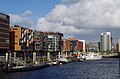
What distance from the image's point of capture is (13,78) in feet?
295

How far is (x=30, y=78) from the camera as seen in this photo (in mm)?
91250

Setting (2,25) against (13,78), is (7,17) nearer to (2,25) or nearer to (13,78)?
(2,25)

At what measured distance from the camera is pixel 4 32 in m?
186

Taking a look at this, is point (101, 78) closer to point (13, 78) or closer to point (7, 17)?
point (13, 78)

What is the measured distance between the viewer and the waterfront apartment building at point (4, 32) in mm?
181375

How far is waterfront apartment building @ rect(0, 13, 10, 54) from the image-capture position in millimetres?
181375

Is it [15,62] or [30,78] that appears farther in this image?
[15,62]

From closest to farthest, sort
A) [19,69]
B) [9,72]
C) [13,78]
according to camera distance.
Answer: [13,78]
[9,72]
[19,69]

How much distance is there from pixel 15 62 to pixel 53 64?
4933 cm

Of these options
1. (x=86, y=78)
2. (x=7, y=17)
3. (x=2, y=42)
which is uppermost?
(x=7, y=17)

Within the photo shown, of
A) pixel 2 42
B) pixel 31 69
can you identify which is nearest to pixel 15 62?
pixel 31 69

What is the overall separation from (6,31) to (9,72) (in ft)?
267

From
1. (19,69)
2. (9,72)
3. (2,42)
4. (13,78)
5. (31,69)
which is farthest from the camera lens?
(2,42)

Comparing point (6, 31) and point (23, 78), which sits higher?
point (6, 31)
